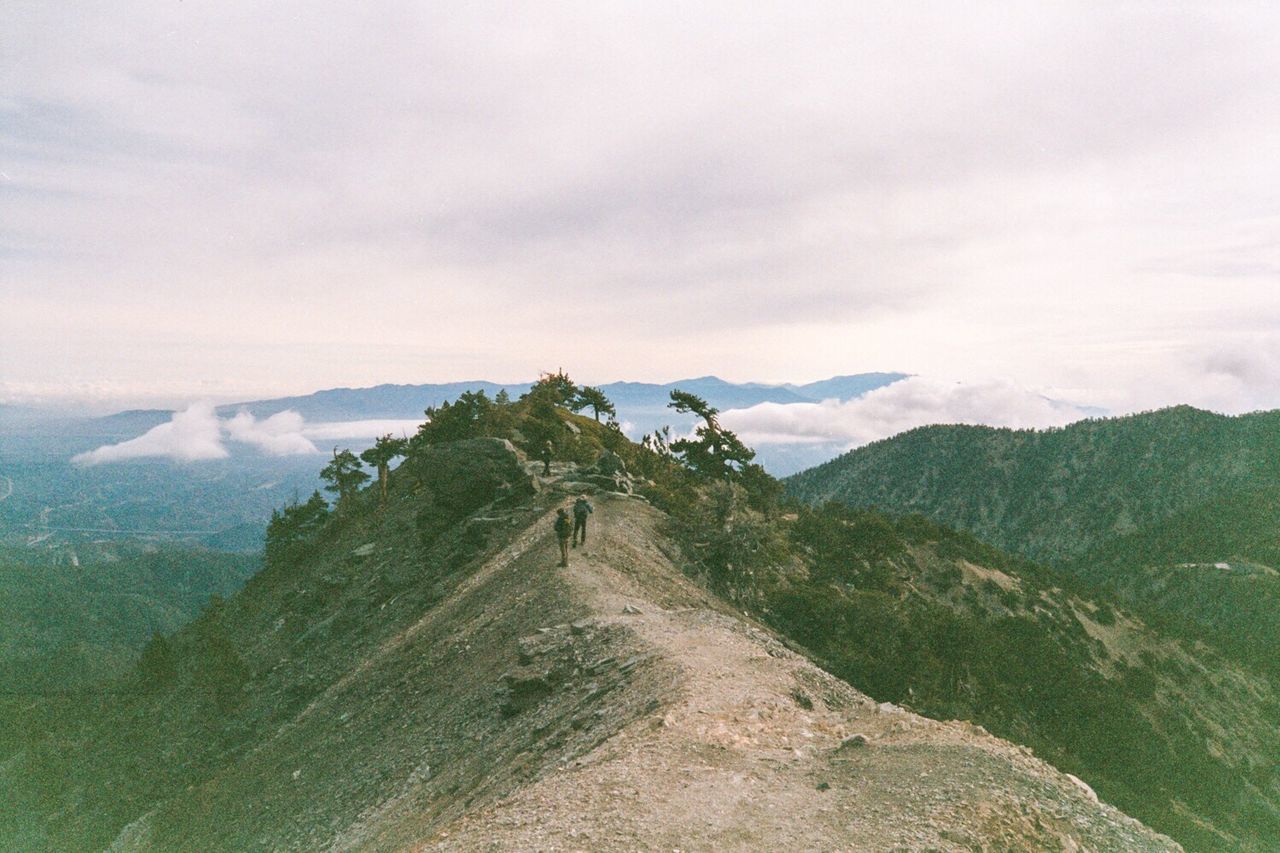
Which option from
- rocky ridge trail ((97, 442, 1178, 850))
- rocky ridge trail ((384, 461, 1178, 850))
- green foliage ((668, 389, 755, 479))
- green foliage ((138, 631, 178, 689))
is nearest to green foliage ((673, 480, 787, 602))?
rocky ridge trail ((97, 442, 1178, 850))

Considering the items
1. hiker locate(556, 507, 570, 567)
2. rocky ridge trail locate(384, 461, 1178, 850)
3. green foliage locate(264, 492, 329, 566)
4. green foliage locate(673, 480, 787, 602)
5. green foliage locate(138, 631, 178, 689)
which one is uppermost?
hiker locate(556, 507, 570, 567)

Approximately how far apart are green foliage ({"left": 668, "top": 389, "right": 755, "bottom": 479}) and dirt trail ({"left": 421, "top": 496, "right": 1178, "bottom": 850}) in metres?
39.7

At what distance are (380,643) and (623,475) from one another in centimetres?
2478

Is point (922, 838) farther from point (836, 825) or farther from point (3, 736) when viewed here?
point (3, 736)

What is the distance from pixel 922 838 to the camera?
41.4ft

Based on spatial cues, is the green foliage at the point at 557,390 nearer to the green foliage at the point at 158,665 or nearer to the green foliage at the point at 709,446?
the green foliage at the point at 709,446

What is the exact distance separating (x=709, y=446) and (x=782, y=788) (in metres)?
48.2

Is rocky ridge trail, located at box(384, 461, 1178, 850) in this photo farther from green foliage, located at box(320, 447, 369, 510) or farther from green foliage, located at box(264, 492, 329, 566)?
green foliage, located at box(264, 492, 329, 566)

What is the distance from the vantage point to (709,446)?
2453 inches

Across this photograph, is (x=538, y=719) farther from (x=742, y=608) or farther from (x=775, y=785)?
(x=742, y=608)

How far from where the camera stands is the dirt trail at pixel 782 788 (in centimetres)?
1261

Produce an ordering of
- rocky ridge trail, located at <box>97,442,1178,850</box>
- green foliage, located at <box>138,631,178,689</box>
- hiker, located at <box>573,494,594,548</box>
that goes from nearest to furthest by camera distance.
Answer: rocky ridge trail, located at <box>97,442,1178,850</box>
hiker, located at <box>573,494,594,548</box>
green foliage, located at <box>138,631,178,689</box>

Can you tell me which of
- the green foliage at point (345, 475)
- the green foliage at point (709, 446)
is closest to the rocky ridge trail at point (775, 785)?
the green foliage at point (709, 446)

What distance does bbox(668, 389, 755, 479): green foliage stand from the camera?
61.1m
